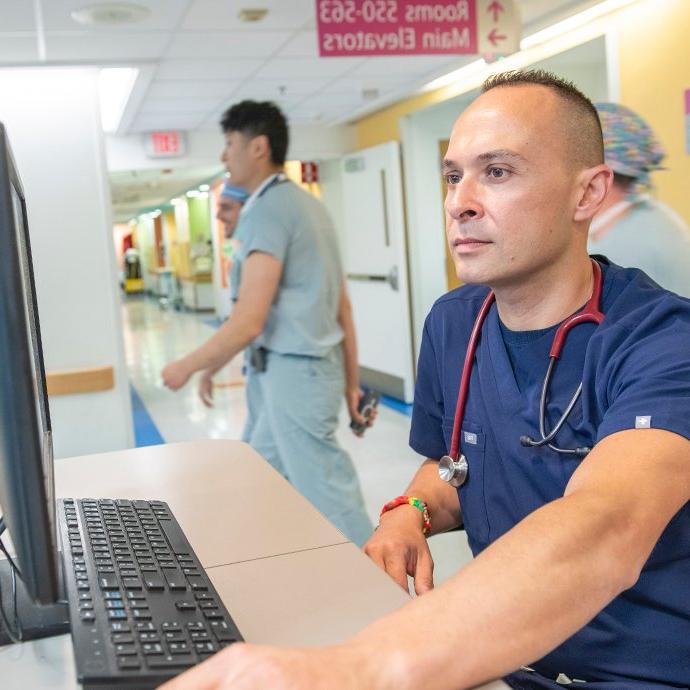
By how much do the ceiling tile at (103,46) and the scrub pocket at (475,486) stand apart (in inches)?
136

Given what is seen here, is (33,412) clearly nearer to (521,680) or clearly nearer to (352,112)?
(521,680)

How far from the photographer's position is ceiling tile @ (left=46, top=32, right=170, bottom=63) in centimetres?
415

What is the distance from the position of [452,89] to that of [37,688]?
5714mm

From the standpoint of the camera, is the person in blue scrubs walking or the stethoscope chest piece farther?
the person in blue scrubs walking

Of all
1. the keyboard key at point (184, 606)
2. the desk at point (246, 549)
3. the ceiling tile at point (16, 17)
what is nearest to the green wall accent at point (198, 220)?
the ceiling tile at point (16, 17)

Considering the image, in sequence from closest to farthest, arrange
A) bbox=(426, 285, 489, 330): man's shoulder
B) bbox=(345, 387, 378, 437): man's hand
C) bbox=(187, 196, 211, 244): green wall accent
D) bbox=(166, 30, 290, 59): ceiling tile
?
bbox=(426, 285, 489, 330): man's shoulder
bbox=(345, 387, 378, 437): man's hand
bbox=(166, 30, 290, 59): ceiling tile
bbox=(187, 196, 211, 244): green wall accent

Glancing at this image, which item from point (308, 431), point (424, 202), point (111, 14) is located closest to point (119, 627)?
point (308, 431)

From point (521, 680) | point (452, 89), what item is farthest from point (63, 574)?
point (452, 89)

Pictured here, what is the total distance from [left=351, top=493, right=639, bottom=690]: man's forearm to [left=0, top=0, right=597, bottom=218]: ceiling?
11.2 ft

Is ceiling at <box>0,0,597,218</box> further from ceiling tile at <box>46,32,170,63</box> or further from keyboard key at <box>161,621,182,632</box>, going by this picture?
keyboard key at <box>161,621,182,632</box>

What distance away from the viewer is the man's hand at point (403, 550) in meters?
1.24

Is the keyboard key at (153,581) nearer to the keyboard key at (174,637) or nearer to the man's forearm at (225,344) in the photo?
the keyboard key at (174,637)

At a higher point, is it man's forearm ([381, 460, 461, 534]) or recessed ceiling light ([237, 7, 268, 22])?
recessed ceiling light ([237, 7, 268, 22])

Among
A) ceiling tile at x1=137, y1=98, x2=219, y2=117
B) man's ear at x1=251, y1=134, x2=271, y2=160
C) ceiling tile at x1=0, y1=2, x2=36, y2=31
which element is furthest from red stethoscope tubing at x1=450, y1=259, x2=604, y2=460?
ceiling tile at x1=137, y1=98, x2=219, y2=117
